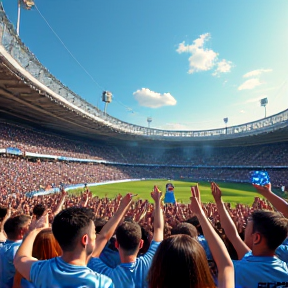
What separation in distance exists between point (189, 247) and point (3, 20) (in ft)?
84.6

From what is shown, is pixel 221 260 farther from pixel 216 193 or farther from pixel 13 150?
pixel 13 150

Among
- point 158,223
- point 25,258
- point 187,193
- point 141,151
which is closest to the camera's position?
point 25,258

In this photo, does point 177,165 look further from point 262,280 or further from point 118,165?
point 262,280

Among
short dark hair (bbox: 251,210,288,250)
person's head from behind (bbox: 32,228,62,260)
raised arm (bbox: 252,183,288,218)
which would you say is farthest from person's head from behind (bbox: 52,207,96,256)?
raised arm (bbox: 252,183,288,218)

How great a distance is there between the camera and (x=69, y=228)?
6.86 feet

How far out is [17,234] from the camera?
333 cm

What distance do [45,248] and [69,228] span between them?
910 mm

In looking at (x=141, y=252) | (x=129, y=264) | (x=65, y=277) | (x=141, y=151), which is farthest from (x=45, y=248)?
(x=141, y=151)

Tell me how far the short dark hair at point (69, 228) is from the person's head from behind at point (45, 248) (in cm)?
76

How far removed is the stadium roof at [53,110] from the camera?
67.5 ft

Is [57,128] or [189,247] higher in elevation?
[57,128]

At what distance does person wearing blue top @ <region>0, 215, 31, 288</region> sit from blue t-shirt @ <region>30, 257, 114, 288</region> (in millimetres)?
1480

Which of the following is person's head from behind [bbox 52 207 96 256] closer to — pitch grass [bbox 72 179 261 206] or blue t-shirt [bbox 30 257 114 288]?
blue t-shirt [bbox 30 257 114 288]

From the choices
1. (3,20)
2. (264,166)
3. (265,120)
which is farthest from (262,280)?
(265,120)
